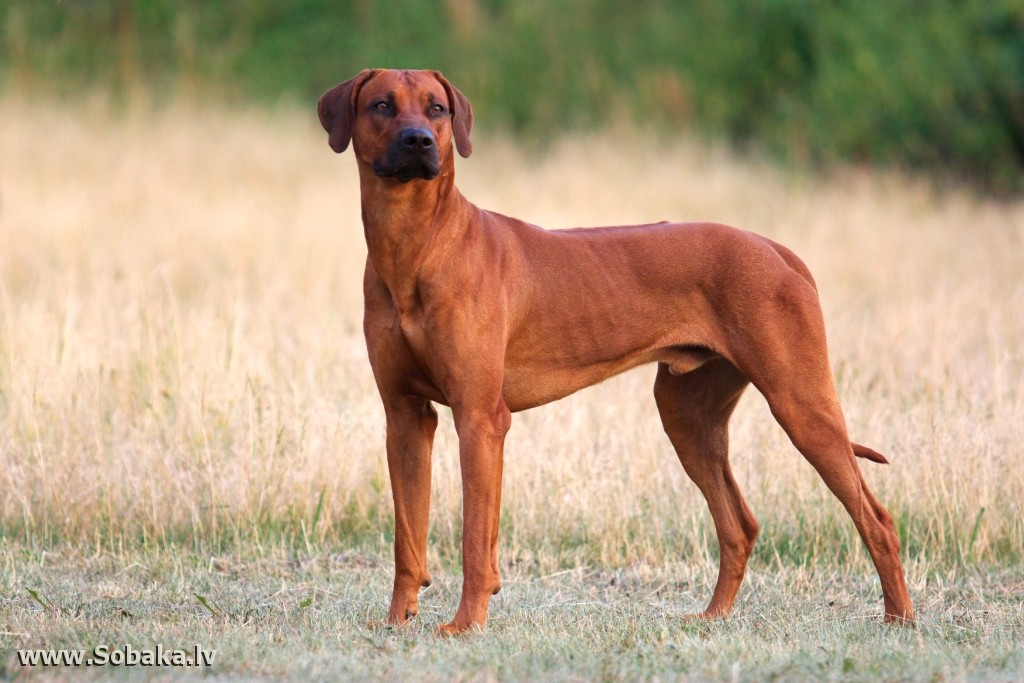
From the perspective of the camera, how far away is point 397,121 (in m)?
4.37

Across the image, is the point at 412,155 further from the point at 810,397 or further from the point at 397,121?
the point at 810,397

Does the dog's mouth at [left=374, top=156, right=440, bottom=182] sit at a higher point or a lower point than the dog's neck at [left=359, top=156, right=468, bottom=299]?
higher

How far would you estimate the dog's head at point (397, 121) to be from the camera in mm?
4309

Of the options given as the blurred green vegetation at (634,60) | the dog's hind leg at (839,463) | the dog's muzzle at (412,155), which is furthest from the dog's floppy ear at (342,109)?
the blurred green vegetation at (634,60)

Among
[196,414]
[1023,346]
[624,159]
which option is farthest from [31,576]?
[624,159]

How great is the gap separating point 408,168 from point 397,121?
17 cm

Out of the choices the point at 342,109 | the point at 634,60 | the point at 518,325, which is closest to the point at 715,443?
the point at 518,325

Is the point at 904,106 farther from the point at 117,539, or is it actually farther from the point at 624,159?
the point at 117,539

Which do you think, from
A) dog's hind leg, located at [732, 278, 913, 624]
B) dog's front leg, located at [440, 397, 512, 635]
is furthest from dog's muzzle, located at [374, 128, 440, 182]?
dog's hind leg, located at [732, 278, 913, 624]

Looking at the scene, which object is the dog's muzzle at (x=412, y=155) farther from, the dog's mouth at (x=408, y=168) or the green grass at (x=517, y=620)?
the green grass at (x=517, y=620)

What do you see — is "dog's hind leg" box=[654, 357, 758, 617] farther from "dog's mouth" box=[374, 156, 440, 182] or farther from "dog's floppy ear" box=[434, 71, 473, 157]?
"dog's mouth" box=[374, 156, 440, 182]

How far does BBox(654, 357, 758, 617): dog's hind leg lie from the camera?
5.32 m

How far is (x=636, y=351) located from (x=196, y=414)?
2842mm

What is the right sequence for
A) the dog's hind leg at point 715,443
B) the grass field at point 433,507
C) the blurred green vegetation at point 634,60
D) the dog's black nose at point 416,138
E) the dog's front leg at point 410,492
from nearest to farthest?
1. the dog's black nose at point 416,138
2. the grass field at point 433,507
3. the dog's front leg at point 410,492
4. the dog's hind leg at point 715,443
5. the blurred green vegetation at point 634,60
